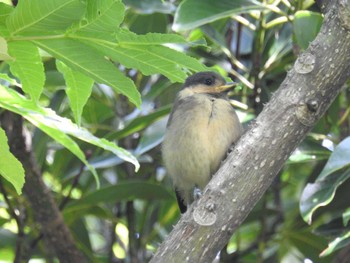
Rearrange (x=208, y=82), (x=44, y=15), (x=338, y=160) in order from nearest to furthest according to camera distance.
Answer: (x=44, y=15)
(x=338, y=160)
(x=208, y=82)

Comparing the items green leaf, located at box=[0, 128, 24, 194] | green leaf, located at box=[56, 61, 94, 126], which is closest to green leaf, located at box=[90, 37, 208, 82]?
green leaf, located at box=[56, 61, 94, 126]

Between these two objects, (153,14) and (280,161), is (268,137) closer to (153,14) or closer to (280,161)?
(280,161)

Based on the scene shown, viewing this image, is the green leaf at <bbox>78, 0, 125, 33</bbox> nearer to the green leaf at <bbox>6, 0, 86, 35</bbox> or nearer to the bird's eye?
the green leaf at <bbox>6, 0, 86, 35</bbox>

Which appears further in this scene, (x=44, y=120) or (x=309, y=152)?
(x=309, y=152)

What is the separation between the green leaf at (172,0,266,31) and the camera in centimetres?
350

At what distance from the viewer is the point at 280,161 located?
7.58 feet

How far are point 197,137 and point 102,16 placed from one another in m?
1.70

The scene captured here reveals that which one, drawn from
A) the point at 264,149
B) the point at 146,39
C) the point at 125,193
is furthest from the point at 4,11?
the point at 125,193

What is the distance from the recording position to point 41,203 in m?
3.80

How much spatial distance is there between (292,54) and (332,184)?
1004 mm

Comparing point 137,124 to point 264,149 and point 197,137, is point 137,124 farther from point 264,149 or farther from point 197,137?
point 264,149

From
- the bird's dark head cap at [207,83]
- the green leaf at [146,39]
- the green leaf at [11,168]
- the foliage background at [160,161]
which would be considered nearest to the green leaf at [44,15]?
the green leaf at [146,39]

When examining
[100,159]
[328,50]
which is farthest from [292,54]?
[328,50]

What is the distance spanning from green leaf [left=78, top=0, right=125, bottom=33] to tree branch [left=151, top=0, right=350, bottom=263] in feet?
1.65
